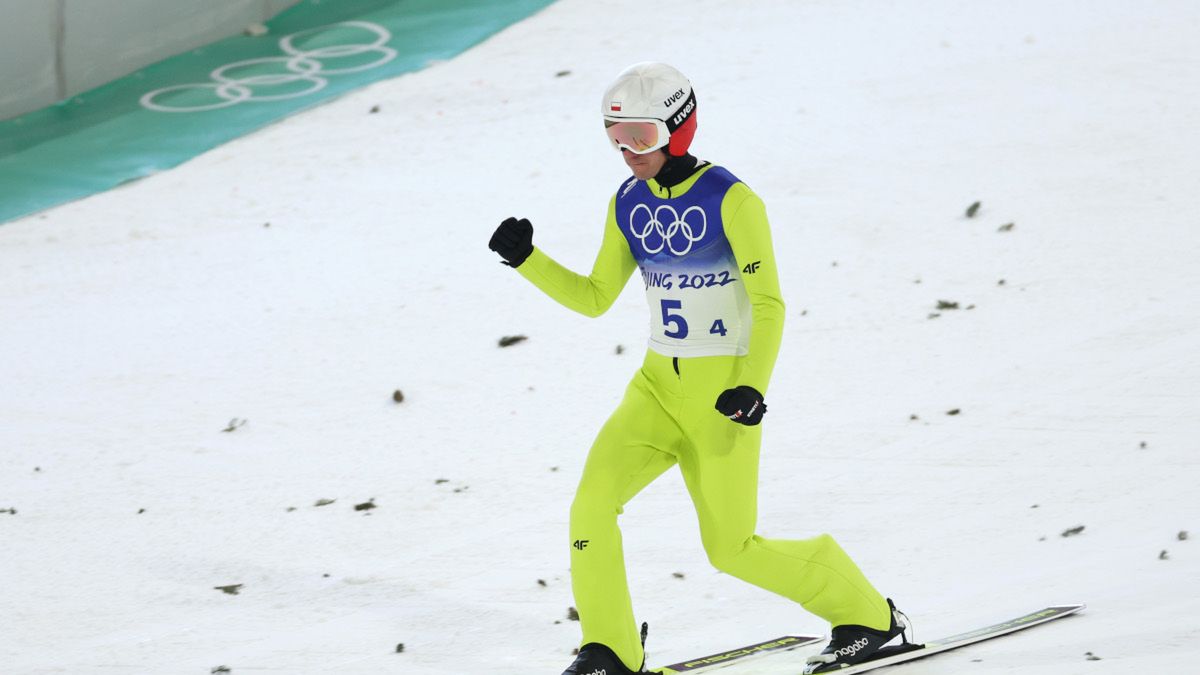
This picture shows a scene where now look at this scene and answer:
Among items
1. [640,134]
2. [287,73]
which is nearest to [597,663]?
[640,134]

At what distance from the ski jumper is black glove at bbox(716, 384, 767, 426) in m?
0.10

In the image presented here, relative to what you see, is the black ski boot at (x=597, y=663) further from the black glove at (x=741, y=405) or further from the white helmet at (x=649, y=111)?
the white helmet at (x=649, y=111)

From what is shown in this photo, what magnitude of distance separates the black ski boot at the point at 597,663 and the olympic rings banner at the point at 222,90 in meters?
6.66

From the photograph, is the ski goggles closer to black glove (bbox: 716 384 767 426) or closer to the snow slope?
black glove (bbox: 716 384 767 426)

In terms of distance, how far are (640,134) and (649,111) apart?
7cm

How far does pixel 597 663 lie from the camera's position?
13.9 feet

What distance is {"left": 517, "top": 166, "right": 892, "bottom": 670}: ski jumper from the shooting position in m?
4.20

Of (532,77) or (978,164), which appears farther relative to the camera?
(532,77)

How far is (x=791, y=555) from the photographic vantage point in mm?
4355

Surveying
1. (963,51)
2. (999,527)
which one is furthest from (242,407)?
(963,51)

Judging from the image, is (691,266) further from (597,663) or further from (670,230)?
(597,663)

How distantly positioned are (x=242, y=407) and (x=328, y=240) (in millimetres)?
2033

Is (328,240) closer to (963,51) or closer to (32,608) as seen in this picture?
(32,608)

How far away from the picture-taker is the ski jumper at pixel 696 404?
4.20 m
